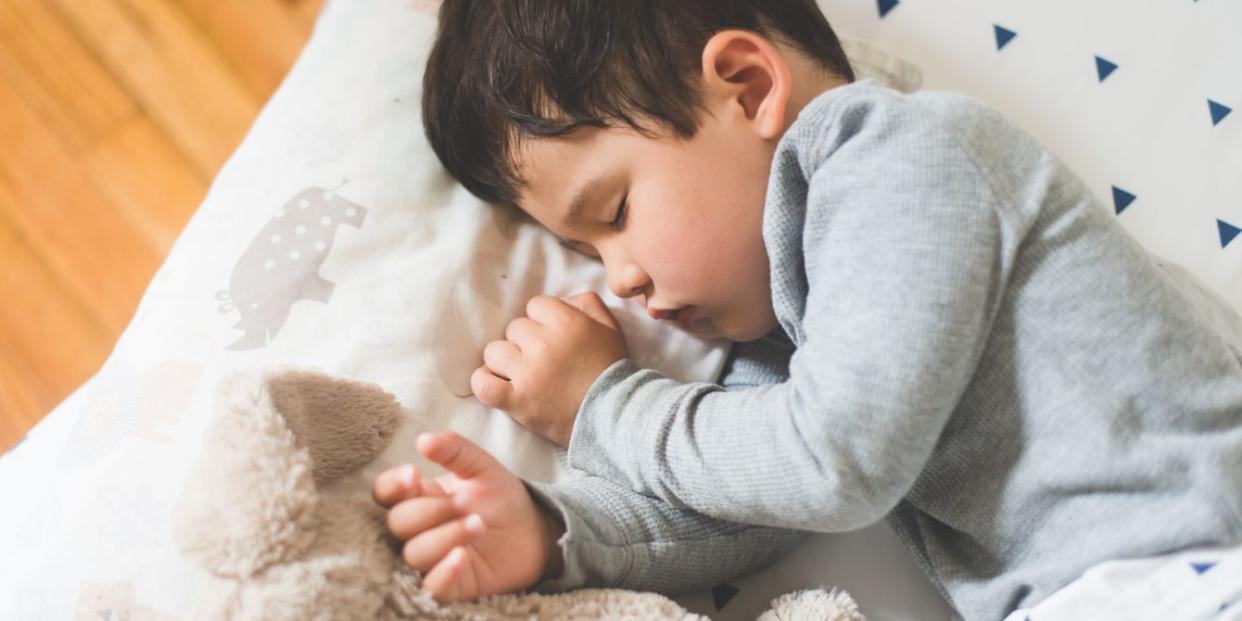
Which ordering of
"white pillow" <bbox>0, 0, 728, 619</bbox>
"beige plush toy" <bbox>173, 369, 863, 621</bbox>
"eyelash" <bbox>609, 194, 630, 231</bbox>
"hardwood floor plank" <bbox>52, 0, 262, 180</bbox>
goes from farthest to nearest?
"hardwood floor plank" <bbox>52, 0, 262, 180</bbox>, "eyelash" <bbox>609, 194, 630, 231</bbox>, "white pillow" <bbox>0, 0, 728, 619</bbox>, "beige plush toy" <bbox>173, 369, 863, 621</bbox>

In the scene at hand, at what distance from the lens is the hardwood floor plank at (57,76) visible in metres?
1.20

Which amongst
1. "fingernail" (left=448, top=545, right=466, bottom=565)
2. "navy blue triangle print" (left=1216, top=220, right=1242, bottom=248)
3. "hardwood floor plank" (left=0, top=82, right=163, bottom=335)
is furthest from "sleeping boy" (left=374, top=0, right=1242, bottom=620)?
"hardwood floor plank" (left=0, top=82, right=163, bottom=335)

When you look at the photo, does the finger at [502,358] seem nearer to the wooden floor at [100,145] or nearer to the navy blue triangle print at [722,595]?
the navy blue triangle print at [722,595]

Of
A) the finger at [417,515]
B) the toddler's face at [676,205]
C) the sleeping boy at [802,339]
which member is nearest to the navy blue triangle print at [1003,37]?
the sleeping boy at [802,339]

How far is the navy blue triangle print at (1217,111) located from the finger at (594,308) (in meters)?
0.68

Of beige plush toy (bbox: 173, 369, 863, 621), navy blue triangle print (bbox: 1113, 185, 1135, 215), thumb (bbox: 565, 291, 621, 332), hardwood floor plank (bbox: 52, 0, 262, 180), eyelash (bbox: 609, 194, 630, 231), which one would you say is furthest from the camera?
hardwood floor plank (bbox: 52, 0, 262, 180)

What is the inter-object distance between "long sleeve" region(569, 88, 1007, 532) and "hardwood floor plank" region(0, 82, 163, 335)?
0.67 metres

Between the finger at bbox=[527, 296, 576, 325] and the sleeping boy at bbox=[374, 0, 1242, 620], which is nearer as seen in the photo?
the sleeping boy at bbox=[374, 0, 1242, 620]

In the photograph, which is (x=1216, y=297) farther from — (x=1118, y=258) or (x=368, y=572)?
(x=368, y=572)

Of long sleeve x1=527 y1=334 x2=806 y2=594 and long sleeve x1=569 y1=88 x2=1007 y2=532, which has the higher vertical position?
long sleeve x1=569 y1=88 x2=1007 y2=532

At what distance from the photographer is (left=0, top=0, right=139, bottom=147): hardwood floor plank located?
1.20 metres

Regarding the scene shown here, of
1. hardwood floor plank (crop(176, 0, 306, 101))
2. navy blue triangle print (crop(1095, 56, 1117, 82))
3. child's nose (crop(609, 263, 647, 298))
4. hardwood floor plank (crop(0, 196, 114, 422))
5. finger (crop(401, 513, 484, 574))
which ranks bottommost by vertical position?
navy blue triangle print (crop(1095, 56, 1117, 82))

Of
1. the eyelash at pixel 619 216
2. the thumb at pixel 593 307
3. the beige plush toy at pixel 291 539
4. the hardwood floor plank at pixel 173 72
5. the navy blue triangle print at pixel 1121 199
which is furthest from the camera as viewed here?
the hardwood floor plank at pixel 173 72

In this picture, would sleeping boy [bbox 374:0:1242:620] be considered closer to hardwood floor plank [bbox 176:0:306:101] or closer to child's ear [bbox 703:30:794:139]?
child's ear [bbox 703:30:794:139]
